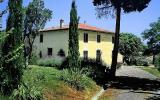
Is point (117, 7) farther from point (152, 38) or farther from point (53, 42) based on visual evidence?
point (152, 38)

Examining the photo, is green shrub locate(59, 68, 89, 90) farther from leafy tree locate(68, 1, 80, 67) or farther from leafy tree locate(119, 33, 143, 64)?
leafy tree locate(119, 33, 143, 64)

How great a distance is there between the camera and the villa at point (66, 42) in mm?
55031

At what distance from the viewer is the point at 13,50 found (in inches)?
683

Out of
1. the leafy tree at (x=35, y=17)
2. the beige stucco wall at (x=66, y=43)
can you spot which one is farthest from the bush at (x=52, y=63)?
the beige stucco wall at (x=66, y=43)

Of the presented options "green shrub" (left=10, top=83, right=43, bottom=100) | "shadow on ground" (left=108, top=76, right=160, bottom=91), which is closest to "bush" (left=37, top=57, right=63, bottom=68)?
"shadow on ground" (left=108, top=76, right=160, bottom=91)

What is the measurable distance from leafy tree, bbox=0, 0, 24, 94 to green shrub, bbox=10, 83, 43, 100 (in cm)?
40

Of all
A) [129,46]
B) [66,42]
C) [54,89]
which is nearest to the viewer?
[54,89]

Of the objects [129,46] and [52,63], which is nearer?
[52,63]

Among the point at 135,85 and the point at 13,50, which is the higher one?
the point at 13,50

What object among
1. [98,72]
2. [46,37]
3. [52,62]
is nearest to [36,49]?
[46,37]

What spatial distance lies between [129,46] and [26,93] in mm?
69047

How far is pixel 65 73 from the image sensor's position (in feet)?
85.0

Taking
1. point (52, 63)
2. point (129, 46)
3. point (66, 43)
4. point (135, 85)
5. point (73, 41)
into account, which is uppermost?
point (73, 41)

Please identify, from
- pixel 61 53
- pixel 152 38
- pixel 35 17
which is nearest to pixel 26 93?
pixel 35 17
